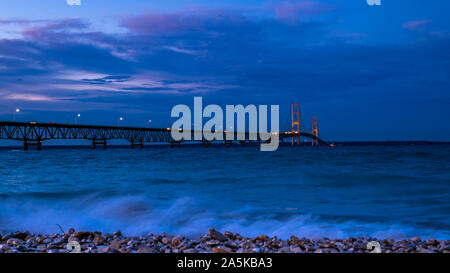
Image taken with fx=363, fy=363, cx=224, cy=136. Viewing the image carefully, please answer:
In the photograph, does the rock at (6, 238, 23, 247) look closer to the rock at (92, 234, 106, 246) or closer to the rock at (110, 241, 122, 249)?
the rock at (92, 234, 106, 246)

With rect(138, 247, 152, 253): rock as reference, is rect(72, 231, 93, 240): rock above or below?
below

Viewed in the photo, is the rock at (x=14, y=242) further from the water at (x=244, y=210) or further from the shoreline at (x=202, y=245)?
the water at (x=244, y=210)

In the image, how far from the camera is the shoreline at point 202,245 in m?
5.17

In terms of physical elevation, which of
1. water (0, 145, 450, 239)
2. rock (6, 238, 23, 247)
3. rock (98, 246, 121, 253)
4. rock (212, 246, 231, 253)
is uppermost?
rock (212, 246, 231, 253)

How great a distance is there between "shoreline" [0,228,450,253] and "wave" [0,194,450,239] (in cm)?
111

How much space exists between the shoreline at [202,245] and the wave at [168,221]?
1115 mm

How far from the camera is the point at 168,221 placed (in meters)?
8.43

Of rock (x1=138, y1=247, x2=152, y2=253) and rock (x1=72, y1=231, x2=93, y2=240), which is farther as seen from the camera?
rock (x1=72, y1=231, x2=93, y2=240)

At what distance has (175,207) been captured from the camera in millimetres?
10164

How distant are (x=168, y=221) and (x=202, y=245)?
3119mm

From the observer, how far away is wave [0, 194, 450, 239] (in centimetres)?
721

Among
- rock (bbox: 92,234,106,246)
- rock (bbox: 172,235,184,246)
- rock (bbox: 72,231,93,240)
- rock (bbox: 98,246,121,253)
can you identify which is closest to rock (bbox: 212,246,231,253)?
rock (bbox: 172,235,184,246)
